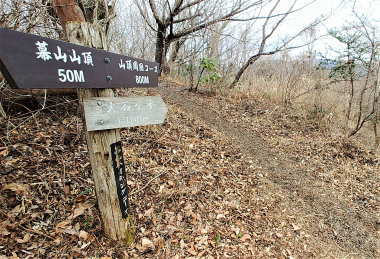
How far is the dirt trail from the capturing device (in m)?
3.01

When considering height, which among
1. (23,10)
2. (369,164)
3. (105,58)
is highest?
(23,10)

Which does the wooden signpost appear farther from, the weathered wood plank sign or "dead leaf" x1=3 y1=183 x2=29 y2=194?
"dead leaf" x1=3 y1=183 x2=29 y2=194

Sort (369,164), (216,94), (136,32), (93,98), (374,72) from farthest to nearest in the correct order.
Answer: (136,32)
(216,94)
(374,72)
(369,164)
(93,98)

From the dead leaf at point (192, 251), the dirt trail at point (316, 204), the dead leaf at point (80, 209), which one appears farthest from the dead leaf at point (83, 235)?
the dirt trail at point (316, 204)

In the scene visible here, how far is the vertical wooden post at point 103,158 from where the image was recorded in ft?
5.38

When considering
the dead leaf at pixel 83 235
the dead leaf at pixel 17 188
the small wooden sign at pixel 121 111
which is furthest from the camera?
the dead leaf at pixel 17 188

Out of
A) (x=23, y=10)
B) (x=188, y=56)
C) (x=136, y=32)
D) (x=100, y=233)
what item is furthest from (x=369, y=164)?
(x=136, y=32)

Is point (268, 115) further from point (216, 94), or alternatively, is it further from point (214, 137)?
point (214, 137)

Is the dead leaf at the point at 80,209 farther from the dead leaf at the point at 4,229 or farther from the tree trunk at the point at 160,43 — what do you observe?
the tree trunk at the point at 160,43

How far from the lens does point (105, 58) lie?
1.59 m

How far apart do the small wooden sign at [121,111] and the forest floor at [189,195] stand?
1.25 m

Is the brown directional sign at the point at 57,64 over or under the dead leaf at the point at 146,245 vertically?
over

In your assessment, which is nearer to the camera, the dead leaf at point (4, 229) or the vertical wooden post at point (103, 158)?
the vertical wooden post at point (103, 158)

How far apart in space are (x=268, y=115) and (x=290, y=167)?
270 centimetres
